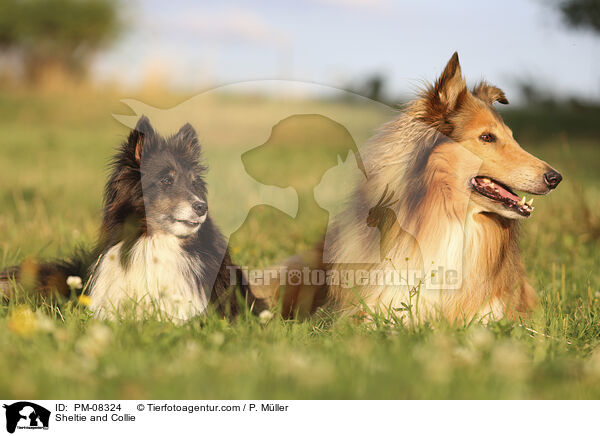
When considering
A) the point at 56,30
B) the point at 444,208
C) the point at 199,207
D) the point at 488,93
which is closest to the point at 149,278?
the point at 199,207

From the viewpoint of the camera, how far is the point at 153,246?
3387 millimetres

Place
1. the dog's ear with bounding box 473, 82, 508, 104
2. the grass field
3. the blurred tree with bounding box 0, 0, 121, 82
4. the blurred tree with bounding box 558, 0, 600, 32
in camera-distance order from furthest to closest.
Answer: the blurred tree with bounding box 0, 0, 121, 82, the blurred tree with bounding box 558, 0, 600, 32, the dog's ear with bounding box 473, 82, 508, 104, the grass field

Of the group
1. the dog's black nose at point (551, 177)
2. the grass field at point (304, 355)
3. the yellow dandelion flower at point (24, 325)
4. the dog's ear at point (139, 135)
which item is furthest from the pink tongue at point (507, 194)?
the yellow dandelion flower at point (24, 325)

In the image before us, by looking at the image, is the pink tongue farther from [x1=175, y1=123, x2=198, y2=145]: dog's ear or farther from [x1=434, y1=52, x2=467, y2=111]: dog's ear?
[x1=175, y1=123, x2=198, y2=145]: dog's ear

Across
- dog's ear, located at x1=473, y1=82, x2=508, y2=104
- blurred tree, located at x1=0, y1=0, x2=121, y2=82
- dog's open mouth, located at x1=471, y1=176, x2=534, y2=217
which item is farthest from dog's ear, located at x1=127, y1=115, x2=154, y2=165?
blurred tree, located at x1=0, y1=0, x2=121, y2=82

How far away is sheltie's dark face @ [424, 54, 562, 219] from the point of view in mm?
3361

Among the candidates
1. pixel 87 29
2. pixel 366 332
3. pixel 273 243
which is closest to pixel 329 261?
pixel 366 332

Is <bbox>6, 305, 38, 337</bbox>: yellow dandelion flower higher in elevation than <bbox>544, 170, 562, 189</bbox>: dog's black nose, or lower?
lower

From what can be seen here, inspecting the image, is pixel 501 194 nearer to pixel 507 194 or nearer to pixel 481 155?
pixel 507 194

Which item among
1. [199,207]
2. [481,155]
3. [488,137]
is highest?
[488,137]

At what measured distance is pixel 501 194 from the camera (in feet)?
11.3

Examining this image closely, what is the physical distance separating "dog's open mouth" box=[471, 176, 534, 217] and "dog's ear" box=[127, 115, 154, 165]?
200 centimetres

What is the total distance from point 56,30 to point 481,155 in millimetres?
26298

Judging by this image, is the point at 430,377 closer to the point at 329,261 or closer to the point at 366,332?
the point at 366,332
